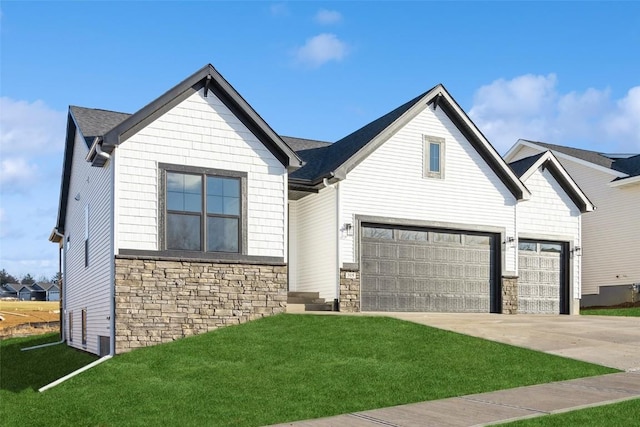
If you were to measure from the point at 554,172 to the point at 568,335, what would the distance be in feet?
35.5

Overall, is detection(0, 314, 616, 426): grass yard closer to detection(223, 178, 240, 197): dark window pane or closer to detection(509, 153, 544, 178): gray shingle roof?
detection(223, 178, 240, 197): dark window pane

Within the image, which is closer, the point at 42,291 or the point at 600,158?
the point at 600,158

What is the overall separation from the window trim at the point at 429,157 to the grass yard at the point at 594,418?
45.4 feet

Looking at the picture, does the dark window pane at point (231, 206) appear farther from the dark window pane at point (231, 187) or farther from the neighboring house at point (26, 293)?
the neighboring house at point (26, 293)

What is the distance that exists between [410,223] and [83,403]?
12.6 meters

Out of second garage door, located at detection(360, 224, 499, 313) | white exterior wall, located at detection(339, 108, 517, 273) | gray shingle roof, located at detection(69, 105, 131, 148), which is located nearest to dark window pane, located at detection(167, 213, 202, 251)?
gray shingle roof, located at detection(69, 105, 131, 148)

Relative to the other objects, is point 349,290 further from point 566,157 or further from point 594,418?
point 566,157

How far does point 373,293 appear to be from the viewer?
2141 centimetres

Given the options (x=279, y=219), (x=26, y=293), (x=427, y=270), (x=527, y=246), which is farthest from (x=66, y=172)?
(x=26, y=293)

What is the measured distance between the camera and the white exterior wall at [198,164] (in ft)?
56.0

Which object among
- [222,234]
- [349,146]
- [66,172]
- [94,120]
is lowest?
[222,234]

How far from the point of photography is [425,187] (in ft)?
74.0

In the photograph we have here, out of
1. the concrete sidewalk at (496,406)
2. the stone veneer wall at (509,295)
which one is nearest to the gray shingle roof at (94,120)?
the concrete sidewalk at (496,406)

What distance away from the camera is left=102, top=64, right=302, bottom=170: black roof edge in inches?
669
